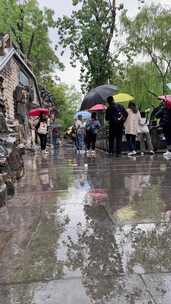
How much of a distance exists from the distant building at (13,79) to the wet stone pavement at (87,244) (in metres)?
14.6

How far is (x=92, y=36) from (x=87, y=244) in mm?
30348

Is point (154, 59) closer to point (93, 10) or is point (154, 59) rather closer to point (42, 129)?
point (93, 10)

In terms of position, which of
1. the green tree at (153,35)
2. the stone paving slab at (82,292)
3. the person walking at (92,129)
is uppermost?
the green tree at (153,35)

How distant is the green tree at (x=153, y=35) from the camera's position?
96.1 feet

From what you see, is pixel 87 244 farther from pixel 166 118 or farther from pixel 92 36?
pixel 92 36

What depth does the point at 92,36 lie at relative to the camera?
1337 inches

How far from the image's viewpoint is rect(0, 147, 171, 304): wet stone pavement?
371 cm

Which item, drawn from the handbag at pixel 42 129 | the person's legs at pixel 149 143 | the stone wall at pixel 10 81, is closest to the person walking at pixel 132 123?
the person's legs at pixel 149 143

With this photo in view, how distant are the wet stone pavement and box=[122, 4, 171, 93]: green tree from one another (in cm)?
2186

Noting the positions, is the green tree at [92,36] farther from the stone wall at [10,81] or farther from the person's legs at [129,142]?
the person's legs at [129,142]

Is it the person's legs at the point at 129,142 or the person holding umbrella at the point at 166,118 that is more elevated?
the person holding umbrella at the point at 166,118

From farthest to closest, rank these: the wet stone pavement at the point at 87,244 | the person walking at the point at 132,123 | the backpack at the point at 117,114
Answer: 1. the person walking at the point at 132,123
2. the backpack at the point at 117,114
3. the wet stone pavement at the point at 87,244

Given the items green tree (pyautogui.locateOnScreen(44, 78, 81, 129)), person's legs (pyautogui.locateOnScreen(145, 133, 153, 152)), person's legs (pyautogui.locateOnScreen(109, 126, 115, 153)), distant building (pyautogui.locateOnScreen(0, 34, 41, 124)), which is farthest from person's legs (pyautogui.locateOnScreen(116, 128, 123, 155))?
green tree (pyautogui.locateOnScreen(44, 78, 81, 129))

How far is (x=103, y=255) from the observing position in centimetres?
457
